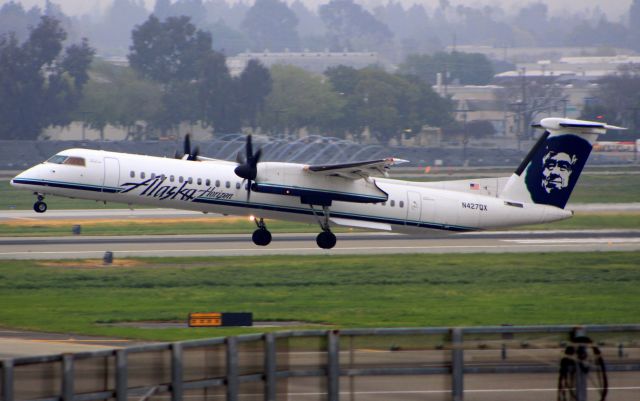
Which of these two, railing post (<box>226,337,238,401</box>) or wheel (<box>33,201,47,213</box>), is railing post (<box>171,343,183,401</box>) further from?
wheel (<box>33,201,47,213</box>)

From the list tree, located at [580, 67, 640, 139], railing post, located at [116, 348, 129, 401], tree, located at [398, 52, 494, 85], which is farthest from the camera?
tree, located at [398, 52, 494, 85]

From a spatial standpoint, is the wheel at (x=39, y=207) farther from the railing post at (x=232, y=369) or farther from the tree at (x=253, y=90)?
the tree at (x=253, y=90)

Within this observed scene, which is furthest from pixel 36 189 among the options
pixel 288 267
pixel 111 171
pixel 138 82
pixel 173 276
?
pixel 138 82

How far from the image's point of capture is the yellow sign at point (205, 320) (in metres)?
28.7

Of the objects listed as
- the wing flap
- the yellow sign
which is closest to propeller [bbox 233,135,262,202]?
the wing flap

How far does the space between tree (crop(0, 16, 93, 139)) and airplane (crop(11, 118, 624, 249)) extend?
222 ft

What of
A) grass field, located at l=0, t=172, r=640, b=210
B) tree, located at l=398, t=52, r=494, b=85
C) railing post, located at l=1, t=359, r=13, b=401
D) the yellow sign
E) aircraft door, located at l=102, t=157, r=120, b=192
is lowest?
railing post, located at l=1, t=359, r=13, b=401

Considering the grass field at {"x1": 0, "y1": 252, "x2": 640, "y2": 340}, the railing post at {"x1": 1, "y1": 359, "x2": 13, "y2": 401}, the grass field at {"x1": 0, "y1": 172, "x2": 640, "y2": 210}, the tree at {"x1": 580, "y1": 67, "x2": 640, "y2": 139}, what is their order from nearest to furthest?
1. the railing post at {"x1": 1, "y1": 359, "x2": 13, "y2": 401}
2. the grass field at {"x1": 0, "y1": 252, "x2": 640, "y2": 340}
3. the grass field at {"x1": 0, "y1": 172, "x2": 640, "y2": 210}
4. the tree at {"x1": 580, "y1": 67, "x2": 640, "y2": 139}

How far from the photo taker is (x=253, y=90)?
11350 cm

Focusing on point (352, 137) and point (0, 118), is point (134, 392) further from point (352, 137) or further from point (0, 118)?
point (352, 137)

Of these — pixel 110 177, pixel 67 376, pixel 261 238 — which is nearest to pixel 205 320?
pixel 110 177

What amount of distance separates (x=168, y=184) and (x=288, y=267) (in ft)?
22.7

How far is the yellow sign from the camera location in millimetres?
28653

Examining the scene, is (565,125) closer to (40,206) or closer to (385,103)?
(40,206)
